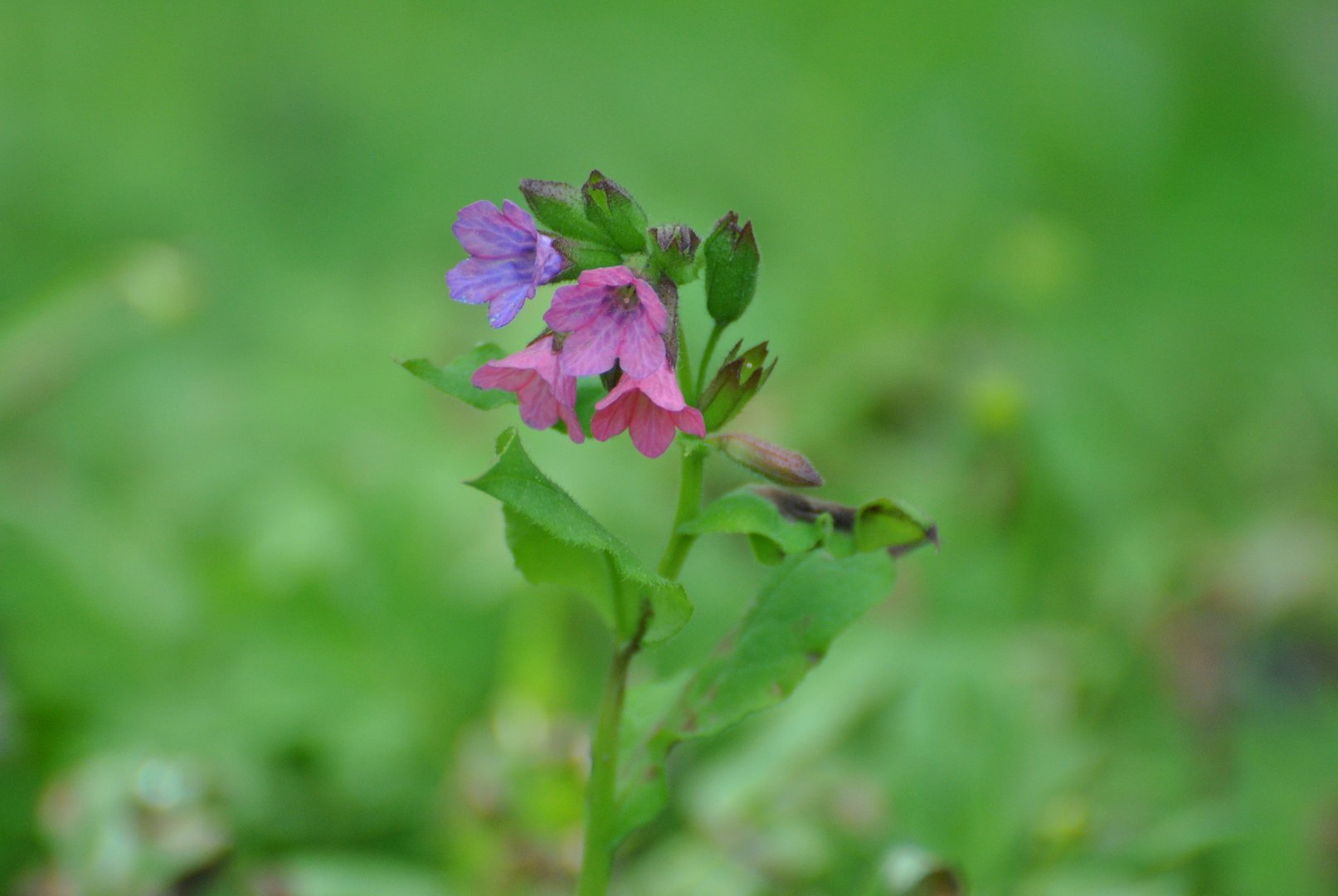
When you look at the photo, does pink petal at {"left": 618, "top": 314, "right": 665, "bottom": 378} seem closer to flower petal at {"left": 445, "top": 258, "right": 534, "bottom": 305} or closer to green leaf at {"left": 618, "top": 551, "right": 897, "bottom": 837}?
flower petal at {"left": 445, "top": 258, "right": 534, "bottom": 305}

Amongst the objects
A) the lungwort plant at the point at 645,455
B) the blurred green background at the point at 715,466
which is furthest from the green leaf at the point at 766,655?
the blurred green background at the point at 715,466

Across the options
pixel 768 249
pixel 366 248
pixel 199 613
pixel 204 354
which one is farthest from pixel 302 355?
pixel 768 249

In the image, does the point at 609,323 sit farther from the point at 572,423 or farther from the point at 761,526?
the point at 761,526

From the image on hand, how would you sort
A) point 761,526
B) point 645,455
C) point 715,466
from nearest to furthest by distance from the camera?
point 645,455 → point 761,526 → point 715,466

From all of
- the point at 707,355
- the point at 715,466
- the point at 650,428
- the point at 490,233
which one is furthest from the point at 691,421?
the point at 715,466

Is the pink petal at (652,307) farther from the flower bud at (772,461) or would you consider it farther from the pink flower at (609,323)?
the flower bud at (772,461)

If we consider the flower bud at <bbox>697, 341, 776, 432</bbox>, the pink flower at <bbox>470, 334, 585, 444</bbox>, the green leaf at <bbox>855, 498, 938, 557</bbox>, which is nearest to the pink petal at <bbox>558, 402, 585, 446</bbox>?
the pink flower at <bbox>470, 334, 585, 444</bbox>
